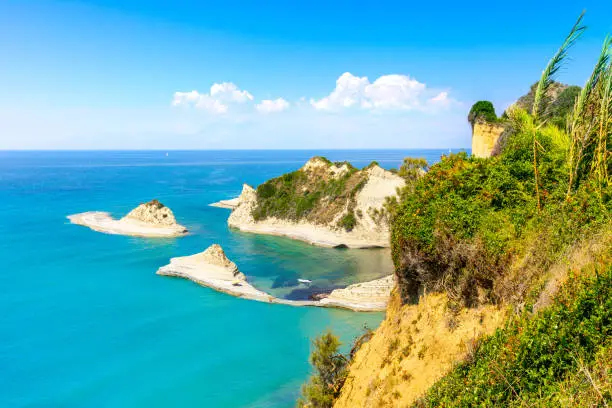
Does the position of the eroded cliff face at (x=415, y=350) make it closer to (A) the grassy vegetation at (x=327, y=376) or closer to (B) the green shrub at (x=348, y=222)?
(A) the grassy vegetation at (x=327, y=376)

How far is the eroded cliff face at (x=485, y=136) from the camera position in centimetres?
3175

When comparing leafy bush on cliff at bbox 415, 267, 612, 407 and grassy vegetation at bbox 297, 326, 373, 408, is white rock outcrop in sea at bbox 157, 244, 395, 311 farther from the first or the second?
leafy bush on cliff at bbox 415, 267, 612, 407

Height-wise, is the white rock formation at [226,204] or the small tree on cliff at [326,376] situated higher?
the small tree on cliff at [326,376]

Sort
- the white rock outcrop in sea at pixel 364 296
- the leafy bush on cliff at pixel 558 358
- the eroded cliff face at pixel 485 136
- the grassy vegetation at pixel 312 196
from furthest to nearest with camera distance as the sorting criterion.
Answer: the grassy vegetation at pixel 312 196 → the white rock outcrop in sea at pixel 364 296 → the eroded cliff face at pixel 485 136 → the leafy bush on cliff at pixel 558 358

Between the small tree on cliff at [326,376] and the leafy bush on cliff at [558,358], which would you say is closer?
the leafy bush on cliff at [558,358]

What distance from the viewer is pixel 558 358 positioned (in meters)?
7.18

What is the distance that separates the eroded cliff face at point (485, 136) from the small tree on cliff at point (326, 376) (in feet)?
73.2

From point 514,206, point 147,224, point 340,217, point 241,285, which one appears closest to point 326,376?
point 514,206

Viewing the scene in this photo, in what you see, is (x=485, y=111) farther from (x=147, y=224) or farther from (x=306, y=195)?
(x=147, y=224)

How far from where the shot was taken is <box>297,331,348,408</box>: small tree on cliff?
53.3ft

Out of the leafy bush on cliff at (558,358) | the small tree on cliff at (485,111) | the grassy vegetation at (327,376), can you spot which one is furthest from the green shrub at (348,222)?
the leafy bush on cliff at (558,358)

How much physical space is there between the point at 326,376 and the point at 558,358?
38.3ft

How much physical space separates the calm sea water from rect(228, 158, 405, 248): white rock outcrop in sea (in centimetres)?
310

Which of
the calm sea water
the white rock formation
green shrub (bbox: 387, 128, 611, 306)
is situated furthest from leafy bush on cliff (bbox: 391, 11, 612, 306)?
the white rock formation
